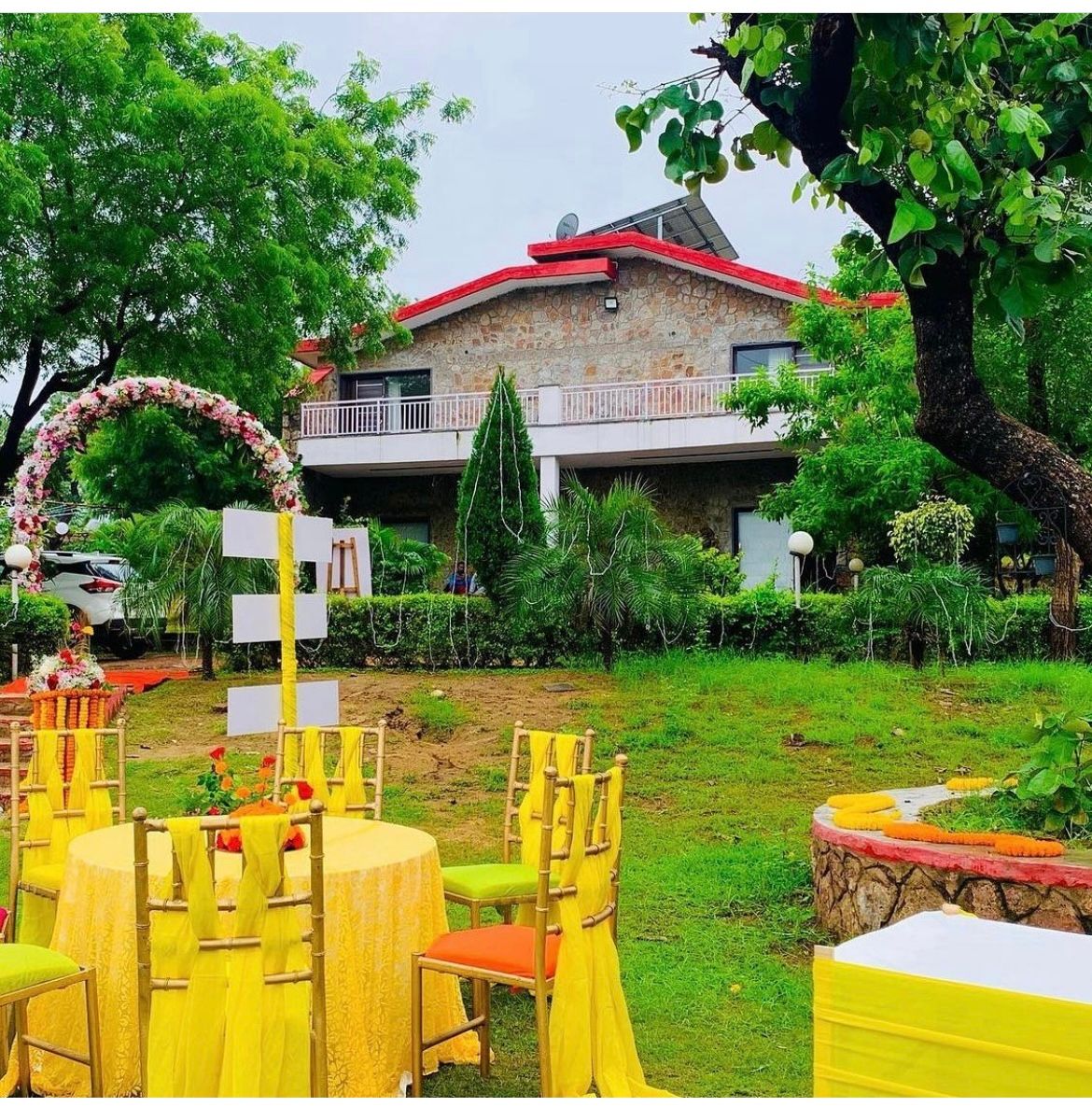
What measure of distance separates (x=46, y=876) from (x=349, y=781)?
1.29 m

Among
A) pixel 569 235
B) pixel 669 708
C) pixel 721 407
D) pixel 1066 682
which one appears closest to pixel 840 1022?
pixel 669 708

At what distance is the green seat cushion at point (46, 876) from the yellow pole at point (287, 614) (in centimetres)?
126

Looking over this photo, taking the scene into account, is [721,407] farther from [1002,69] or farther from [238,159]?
[1002,69]

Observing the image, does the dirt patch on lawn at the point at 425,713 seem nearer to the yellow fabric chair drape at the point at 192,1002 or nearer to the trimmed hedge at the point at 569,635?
the trimmed hedge at the point at 569,635

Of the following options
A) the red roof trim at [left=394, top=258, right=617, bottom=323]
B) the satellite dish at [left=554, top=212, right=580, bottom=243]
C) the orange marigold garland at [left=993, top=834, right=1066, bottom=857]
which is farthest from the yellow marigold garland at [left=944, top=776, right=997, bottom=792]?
the satellite dish at [left=554, top=212, right=580, bottom=243]

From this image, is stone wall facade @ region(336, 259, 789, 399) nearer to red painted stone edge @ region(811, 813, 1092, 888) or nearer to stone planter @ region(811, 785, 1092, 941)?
stone planter @ region(811, 785, 1092, 941)

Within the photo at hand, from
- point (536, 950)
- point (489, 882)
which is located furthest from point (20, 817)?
point (536, 950)

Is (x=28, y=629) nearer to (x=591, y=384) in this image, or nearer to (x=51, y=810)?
(x=51, y=810)

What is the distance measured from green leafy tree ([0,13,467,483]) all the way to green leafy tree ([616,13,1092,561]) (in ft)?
30.4

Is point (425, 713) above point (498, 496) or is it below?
below

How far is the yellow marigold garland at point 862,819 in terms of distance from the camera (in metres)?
5.61

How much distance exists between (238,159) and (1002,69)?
10.7 m

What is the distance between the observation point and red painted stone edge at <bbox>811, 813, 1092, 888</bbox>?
15.7ft

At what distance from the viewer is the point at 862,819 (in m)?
5.69
